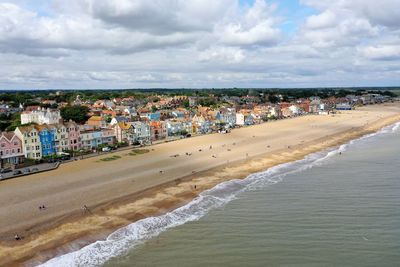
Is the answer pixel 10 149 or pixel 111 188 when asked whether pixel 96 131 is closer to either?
pixel 10 149

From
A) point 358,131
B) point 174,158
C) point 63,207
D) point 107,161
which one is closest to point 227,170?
point 174,158

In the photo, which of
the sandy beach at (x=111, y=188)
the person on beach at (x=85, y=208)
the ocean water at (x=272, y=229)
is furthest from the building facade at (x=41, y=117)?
the person on beach at (x=85, y=208)

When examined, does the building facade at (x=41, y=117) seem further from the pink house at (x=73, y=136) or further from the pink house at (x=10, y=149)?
the pink house at (x=10, y=149)

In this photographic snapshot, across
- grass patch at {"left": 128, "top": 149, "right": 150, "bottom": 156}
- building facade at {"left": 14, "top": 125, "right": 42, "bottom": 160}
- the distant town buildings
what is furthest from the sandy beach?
building facade at {"left": 14, "top": 125, "right": 42, "bottom": 160}

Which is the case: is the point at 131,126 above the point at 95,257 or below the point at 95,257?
above

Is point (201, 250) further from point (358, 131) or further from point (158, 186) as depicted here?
point (358, 131)

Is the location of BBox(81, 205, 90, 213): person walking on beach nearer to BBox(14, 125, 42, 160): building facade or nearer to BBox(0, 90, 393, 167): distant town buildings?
BBox(0, 90, 393, 167): distant town buildings
